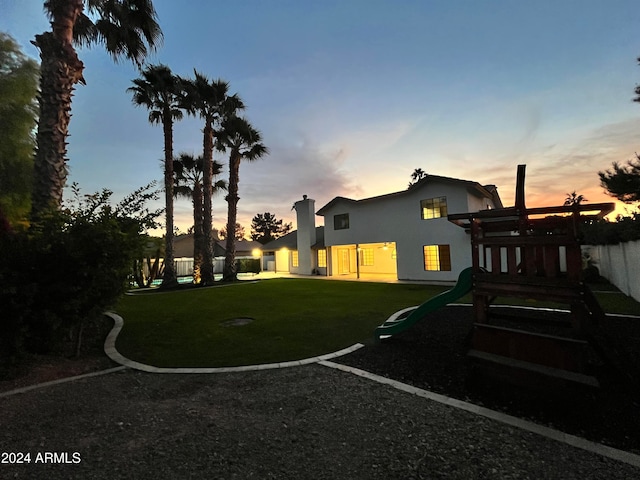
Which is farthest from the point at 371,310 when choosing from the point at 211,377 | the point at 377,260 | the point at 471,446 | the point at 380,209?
the point at 377,260

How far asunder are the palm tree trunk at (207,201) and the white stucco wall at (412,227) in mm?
9567

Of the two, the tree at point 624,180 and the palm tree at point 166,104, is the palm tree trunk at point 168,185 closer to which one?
the palm tree at point 166,104

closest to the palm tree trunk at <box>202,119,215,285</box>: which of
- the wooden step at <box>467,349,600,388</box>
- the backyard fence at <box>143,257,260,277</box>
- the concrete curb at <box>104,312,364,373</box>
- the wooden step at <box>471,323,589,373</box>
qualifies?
the backyard fence at <box>143,257,260,277</box>

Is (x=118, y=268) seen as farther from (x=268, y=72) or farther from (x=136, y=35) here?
(x=268, y=72)

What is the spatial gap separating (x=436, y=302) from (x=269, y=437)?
352 centimetres

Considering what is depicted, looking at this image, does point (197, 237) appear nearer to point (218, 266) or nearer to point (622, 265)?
point (218, 266)

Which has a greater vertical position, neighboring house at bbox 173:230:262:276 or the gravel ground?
neighboring house at bbox 173:230:262:276

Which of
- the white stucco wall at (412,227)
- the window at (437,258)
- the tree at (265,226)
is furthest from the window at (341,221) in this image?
the tree at (265,226)

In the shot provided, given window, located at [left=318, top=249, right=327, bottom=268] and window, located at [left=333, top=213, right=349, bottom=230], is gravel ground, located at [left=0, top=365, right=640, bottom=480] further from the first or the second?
window, located at [left=318, top=249, right=327, bottom=268]

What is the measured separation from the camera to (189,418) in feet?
10.2

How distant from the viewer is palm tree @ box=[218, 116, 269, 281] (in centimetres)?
1970

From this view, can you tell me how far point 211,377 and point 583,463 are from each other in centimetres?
424

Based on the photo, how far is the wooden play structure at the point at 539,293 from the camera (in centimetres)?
336

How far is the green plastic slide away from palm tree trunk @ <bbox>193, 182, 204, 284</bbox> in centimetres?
1558
